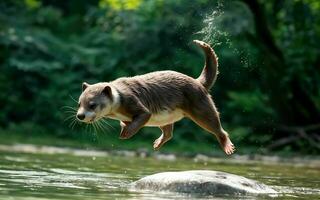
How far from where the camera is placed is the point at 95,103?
9695mm

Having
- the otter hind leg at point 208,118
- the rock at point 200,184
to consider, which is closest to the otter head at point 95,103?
the rock at point 200,184

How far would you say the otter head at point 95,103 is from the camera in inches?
378

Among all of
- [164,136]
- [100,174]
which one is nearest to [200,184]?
[164,136]

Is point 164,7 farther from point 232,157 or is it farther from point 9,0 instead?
point 232,157

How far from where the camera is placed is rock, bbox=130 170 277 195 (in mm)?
9281

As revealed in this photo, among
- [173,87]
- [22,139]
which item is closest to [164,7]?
[22,139]

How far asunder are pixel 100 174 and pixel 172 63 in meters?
11.0

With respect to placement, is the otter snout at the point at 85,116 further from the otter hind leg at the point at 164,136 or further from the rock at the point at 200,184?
the otter hind leg at the point at 164,136

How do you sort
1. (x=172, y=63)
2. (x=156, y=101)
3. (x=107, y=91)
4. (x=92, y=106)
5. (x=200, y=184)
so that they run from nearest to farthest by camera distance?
A: (x=200, y=184) < (x=92, y=106) < (x=107, y=91) < (x=156, y=101) < (x=172, y=63)

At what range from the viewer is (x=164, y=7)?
2347 cm

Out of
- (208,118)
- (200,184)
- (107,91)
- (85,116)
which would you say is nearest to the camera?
(200,184)

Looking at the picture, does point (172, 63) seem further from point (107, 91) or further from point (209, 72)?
point (107, 91)

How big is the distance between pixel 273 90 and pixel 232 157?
146 inches

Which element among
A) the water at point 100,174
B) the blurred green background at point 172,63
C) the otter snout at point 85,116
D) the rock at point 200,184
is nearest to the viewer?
the water at point 100,174
